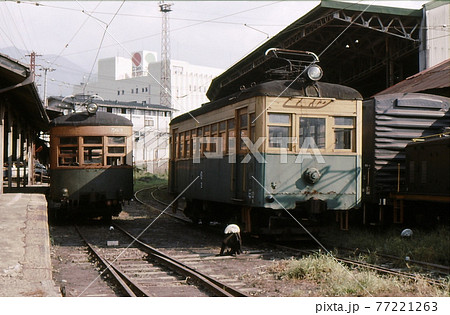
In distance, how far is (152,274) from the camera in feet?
30.5

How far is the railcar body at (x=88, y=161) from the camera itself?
54.4ft

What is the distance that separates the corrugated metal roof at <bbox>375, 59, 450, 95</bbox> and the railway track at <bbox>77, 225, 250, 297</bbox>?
10354 mm

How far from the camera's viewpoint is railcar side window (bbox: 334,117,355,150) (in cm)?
1161

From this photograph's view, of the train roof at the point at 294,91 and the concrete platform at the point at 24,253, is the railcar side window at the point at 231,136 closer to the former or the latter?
the train roof at the point at 294,91

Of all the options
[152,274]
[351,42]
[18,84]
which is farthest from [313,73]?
[351,42]

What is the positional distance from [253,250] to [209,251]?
94 centimetres

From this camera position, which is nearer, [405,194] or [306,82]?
[306,82]

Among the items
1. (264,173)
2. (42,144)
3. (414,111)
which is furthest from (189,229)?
(42,144)

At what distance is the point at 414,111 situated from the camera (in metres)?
13.5

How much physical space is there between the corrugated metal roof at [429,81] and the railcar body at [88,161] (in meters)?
9.08

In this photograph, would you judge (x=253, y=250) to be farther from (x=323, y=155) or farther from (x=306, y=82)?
(x=306, y=82)

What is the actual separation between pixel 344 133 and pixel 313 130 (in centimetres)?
75

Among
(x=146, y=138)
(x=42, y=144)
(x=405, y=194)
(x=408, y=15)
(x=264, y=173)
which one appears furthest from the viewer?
(x=146, y=138)

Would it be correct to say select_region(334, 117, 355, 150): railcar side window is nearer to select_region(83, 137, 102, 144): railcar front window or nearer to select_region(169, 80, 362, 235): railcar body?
select_region(169, 80, 362, 235): railcar body
